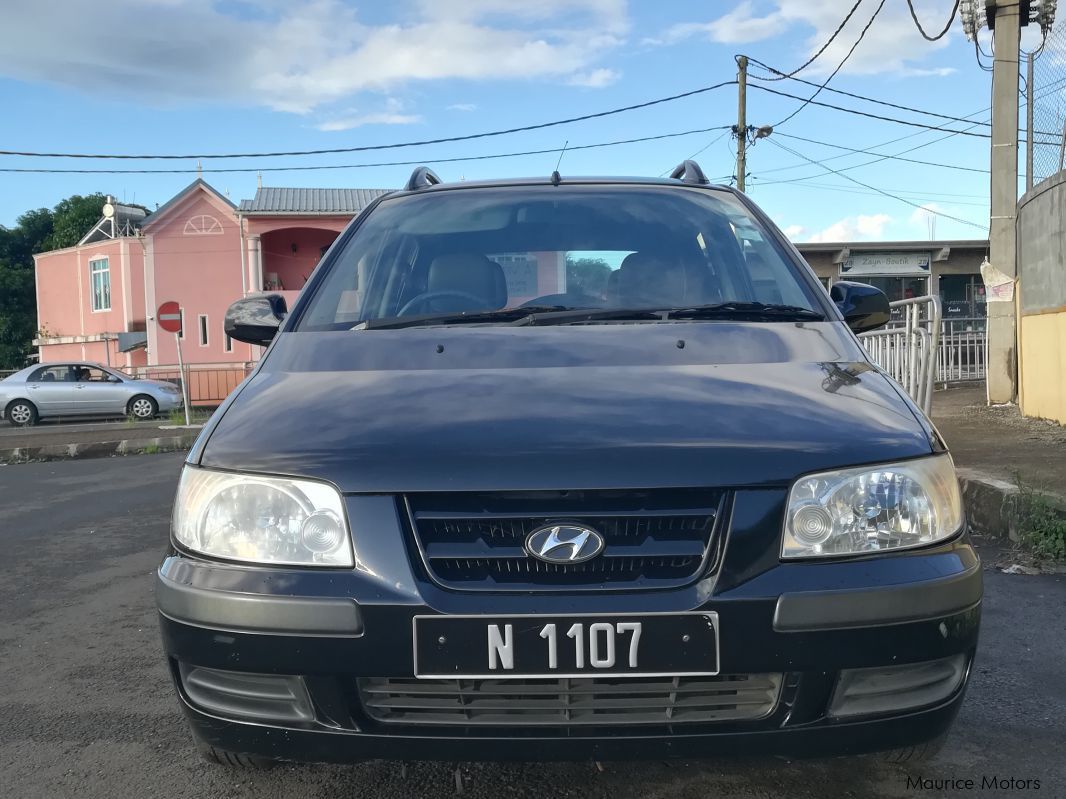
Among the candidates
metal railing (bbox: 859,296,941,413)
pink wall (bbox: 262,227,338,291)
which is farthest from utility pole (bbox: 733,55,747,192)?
metal railing (bbox: 859,296,941,413)

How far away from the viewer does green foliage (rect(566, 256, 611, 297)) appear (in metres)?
2.92

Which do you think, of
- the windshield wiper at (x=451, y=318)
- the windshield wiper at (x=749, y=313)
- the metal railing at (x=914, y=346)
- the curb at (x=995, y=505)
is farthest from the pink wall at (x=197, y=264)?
the windshield wiper at (x=749, y=313)

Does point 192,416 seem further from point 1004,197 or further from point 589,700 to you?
point 589,700

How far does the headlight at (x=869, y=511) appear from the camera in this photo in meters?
1.82

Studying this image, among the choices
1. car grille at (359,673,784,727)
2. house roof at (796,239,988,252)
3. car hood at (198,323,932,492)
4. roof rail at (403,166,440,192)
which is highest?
house roof at (796,239,988,252)

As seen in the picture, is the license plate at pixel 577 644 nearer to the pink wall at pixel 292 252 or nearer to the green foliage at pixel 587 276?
the green foliage at pixel 587 276

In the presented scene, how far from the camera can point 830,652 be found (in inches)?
68.7

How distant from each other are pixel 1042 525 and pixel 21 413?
69.9 feet

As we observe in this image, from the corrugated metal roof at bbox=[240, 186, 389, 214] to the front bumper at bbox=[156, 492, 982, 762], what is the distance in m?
28.7

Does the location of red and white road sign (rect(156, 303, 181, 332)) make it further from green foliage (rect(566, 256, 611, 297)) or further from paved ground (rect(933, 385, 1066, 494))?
green foliage (rect(566, 256, 611, 297))

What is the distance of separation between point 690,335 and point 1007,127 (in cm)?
1052

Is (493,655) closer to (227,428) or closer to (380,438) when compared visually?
(380,438)

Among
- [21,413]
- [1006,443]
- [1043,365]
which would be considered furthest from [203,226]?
[1006,443]

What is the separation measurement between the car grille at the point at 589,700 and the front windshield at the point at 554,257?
49.6 inches
